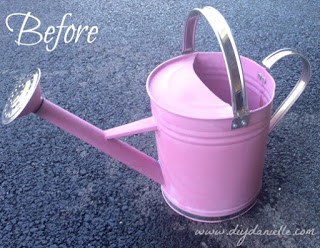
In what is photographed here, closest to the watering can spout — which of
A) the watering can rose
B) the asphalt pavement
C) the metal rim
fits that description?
the metal rim

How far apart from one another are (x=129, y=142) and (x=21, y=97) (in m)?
0.56

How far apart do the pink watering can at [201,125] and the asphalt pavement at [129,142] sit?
75 millimetres

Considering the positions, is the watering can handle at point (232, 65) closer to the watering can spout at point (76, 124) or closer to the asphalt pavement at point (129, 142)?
the watering can spout at point (76, 124)

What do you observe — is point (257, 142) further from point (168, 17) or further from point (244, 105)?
point (168, 17)

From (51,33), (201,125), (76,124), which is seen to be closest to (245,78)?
(201,125)

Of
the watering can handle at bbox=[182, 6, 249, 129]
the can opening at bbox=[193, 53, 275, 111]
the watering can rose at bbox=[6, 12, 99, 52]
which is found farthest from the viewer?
the watering can rose at bbox=[6, 12, 99, 52]

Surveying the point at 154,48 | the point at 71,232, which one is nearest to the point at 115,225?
the point at 71,232

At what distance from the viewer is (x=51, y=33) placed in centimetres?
203

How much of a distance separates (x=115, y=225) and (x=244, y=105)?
460 mm

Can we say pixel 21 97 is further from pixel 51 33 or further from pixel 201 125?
pixel 51 33

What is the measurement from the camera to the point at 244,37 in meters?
1.87

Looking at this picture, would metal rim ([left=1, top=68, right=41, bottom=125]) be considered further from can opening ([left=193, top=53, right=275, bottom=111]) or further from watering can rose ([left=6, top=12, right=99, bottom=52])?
watering can rose ([left=6, top=12, right=99, bottom=52])

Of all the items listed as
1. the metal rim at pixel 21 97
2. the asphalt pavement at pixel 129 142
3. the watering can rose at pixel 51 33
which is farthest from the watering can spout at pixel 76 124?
the watering can rose at pixel 51 33

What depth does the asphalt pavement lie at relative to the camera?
3.19 feet
